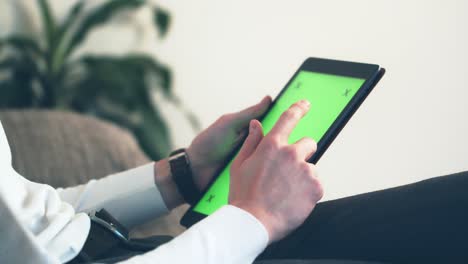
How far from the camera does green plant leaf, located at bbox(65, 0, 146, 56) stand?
75.9 inches

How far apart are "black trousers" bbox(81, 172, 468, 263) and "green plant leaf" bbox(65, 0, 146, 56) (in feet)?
4.65

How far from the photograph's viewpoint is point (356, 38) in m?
1.52

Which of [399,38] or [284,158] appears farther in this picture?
[399,38]

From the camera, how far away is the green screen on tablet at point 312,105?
63cm

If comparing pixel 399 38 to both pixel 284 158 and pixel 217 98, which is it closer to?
pixel 217 98

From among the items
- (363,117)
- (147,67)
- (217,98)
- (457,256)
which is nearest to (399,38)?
(363,117)

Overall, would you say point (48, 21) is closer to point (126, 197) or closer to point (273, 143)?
point (126, 197)

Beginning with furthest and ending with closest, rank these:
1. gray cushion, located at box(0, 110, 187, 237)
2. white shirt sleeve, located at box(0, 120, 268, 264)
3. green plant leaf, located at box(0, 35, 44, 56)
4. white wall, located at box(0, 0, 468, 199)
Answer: green plant leaf, located at box(0, 35, 44, 56) < white wall, located at box(0, 0, 468, 199) < gray cushion, located at box(0, 110, 187, 237) < white shirt sleeve, located at box(0, 120, 268, 264)

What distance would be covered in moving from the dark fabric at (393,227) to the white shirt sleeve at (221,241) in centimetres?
12

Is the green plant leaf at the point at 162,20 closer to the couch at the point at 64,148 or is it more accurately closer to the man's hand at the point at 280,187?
the couch at the point at 64,148

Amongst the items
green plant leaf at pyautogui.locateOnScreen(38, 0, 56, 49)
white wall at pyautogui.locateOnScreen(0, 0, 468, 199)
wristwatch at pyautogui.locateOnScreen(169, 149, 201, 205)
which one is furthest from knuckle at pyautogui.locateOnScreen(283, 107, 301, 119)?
green plant leaf at pyautogui.locateOnScreen(38, 0, 56, 49)

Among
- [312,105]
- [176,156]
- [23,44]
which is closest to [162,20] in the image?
[23,44]

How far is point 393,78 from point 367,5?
196 mm

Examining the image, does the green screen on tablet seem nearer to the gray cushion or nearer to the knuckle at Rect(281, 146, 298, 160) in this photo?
the knuckle at Rect(281, 146, 298, 160)
